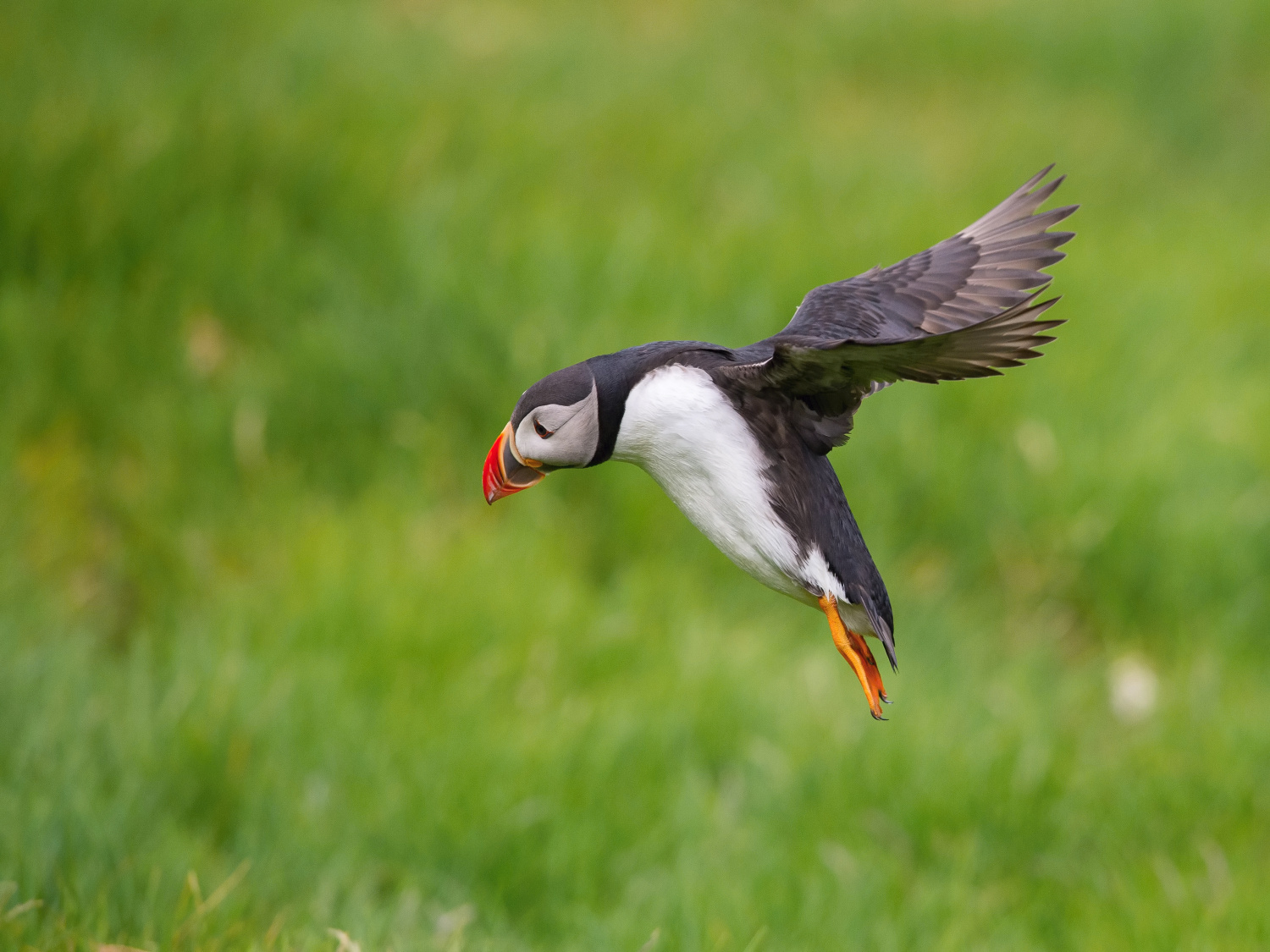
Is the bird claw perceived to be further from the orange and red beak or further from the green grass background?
the green grass background

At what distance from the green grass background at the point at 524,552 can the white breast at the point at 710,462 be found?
163 centimetres

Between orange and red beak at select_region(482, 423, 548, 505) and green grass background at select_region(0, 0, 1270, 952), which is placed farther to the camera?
green grass background at select_region(0, 0, 1270, 952)

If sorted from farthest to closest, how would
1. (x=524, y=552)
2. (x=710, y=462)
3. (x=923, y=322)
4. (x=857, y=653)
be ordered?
(x=524, y=552)
(x=923, y=322)
(x=857, y=653)
(x=710, y=462)

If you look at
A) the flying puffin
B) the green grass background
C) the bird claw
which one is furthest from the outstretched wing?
the green grass background

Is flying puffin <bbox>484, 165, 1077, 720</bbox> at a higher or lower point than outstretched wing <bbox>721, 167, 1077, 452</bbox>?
lower

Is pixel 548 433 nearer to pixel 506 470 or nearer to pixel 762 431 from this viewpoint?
pixel 506 470

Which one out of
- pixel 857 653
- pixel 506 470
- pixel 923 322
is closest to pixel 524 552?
pixel 923 322

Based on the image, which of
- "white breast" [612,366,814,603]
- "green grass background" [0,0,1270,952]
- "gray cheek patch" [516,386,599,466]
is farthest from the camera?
"green grass background" [0,0,1270,952]

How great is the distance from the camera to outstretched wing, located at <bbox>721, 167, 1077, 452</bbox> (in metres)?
1.48

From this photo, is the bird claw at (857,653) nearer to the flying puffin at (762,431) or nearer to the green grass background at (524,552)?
the flying puffin at (762,431)

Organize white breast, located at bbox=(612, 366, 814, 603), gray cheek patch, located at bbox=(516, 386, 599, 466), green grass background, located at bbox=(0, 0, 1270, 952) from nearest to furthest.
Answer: gray cheek patch, located at bbox=(516, 386, 599, 466) < white breast, located at bbox=(612, 366, 814, 603) < green grass background, located at bbox=(0, 0, 1270, 952)

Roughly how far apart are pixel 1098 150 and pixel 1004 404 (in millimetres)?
4065

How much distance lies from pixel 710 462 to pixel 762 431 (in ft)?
0.35

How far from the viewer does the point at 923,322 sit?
6.75ft
